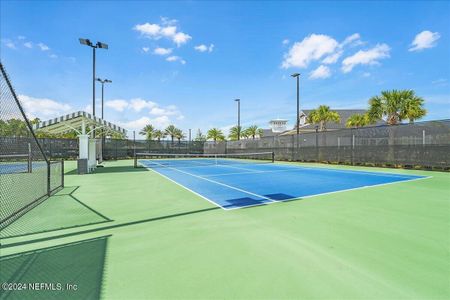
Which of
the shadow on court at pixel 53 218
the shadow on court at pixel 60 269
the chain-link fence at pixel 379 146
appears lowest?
the shadow on court at pixel 60 269

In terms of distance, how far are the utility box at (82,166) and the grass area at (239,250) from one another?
8.20 metres

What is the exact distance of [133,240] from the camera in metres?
3.80

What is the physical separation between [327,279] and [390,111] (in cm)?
2542

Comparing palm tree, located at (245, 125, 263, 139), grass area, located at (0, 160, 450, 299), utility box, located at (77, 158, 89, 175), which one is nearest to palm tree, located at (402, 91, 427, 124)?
grass area, located at (0, 160, 450, 299)

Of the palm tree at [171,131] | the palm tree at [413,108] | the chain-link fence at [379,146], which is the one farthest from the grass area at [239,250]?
the palm tree at [171,131]

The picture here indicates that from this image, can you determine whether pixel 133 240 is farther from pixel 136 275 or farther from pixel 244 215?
pixel 244 215

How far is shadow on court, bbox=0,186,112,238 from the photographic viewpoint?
4332 millimetres

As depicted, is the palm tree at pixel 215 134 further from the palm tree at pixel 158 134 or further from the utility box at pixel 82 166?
the utility box at pixel 82 166

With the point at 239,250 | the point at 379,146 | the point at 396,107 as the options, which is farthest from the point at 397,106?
the point at 239,250

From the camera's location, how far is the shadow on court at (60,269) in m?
2.46

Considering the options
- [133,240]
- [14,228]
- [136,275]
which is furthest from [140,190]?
[136,275]

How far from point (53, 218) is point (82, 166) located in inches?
372

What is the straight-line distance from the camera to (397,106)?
22875 mm

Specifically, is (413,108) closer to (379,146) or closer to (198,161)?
(379,146)
